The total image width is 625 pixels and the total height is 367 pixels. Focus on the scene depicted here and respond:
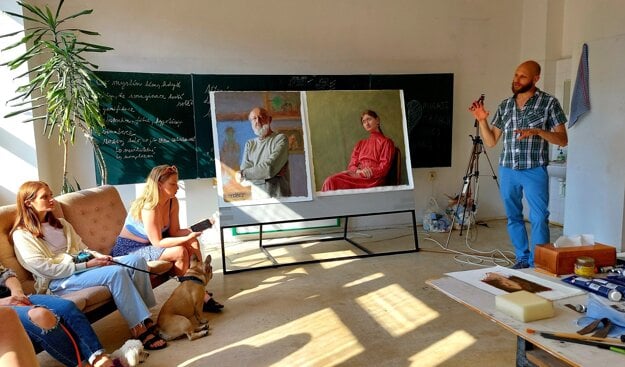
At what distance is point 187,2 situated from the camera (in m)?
4.89

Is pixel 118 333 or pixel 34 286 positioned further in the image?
pixel 118 333

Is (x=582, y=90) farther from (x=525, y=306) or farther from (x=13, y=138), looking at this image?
(x=13, y=138)

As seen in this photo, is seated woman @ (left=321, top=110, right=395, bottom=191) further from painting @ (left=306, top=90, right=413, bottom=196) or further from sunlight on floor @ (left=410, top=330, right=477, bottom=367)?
sunlight on floor @ (left=410, top=330, right=477, bottom=367)

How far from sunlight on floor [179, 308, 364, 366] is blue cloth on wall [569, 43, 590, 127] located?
10.3ft

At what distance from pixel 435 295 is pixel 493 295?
1898 millimetres

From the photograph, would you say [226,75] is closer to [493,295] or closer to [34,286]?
[34,286]

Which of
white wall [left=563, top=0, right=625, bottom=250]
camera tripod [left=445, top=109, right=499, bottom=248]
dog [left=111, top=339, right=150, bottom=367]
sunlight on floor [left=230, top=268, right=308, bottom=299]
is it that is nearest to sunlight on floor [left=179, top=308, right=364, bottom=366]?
dog [left=111, top=339, right=150, bottom=367]

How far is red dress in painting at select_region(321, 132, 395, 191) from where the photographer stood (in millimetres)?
4676

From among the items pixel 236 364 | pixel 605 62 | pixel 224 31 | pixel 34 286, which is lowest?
pixel 236 364

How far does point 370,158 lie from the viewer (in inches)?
187

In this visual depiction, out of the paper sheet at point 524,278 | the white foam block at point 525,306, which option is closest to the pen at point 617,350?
the white foam block at point 525,306

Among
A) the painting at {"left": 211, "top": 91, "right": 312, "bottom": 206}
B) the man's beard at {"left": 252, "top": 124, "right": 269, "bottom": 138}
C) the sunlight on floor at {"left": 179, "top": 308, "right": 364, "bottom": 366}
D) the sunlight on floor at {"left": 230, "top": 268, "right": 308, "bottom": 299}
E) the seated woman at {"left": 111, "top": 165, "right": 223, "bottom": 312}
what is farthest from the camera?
the man's beard at {"left": 252, "top": 124, "right": 269, "bottom": 138}

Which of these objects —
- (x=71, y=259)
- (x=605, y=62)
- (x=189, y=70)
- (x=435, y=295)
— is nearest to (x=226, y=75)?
(x=189, y=70)

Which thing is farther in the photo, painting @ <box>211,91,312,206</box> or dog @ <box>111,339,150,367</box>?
painting @ <box>211,91,312,206</box>
